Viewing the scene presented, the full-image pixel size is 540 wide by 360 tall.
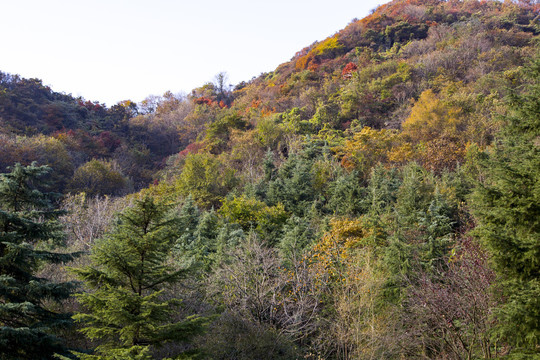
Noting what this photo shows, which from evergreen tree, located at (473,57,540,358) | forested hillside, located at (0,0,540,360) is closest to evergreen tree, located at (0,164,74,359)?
forested hillside, located at (0,0,540,360)

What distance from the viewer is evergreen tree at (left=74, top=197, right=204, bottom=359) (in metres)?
5.16

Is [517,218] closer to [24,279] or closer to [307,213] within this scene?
[24,279]

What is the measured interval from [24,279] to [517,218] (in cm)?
909

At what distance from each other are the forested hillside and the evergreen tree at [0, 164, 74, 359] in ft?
0.13

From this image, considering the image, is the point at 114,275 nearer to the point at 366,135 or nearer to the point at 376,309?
the point at 376,309

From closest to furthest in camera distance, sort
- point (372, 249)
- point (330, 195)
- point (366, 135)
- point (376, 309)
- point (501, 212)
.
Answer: point (501, 212), point (376, 309), point (372, 249), point (330, 195), point (366, 135)

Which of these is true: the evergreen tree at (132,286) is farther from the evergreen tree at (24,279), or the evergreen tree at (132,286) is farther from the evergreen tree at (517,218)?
the evergreen tree at (517,218)

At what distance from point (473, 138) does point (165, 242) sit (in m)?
22.1

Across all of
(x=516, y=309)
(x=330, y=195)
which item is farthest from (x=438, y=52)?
(x=516, y=309)

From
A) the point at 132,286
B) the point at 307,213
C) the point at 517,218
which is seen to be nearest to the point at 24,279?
the point at 132,286

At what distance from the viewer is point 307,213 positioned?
60.2 feet

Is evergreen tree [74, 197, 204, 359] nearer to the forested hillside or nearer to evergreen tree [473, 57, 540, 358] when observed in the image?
the forested hillside

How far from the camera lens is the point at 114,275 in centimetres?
568

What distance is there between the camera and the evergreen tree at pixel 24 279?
19.1 ft
